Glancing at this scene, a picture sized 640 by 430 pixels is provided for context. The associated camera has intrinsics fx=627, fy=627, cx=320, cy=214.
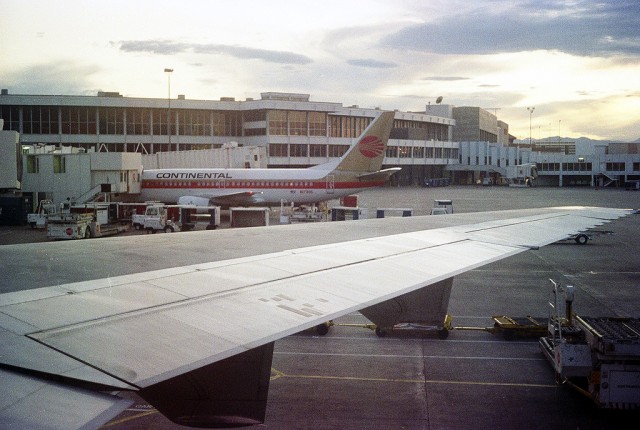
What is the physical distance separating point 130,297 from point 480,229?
344 inches

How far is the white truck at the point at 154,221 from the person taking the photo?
44469 millimetres

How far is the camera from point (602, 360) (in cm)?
1278

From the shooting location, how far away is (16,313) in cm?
553

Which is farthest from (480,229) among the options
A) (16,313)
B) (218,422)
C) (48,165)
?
(48,165)

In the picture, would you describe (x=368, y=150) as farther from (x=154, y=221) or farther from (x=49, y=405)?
(x=49, y=405)

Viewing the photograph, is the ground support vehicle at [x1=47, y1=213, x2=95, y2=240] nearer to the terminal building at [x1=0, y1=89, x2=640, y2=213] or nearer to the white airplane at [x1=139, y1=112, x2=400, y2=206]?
the white airplane at [x1=139, y1=112, x2=400, y2=206]

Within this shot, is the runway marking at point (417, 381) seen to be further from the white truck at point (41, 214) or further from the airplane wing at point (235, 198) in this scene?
the airplane wing at point (235, 198)

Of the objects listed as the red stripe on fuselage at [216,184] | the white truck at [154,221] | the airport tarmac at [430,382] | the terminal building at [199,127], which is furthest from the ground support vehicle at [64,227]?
the airport tarmac at [430,382]

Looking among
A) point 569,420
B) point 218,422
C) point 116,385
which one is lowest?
point 569,420

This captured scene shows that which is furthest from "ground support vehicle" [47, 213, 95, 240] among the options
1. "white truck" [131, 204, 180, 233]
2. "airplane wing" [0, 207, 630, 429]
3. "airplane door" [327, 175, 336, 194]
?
"airplane wing" [0, 207, 630, 429]

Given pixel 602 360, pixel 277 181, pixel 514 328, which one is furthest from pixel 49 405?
pixel 277 181

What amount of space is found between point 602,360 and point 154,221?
36348mm

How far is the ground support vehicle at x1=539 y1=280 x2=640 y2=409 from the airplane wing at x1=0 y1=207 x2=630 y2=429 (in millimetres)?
3120

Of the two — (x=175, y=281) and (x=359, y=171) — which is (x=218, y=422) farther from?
(x=359, y=171)
